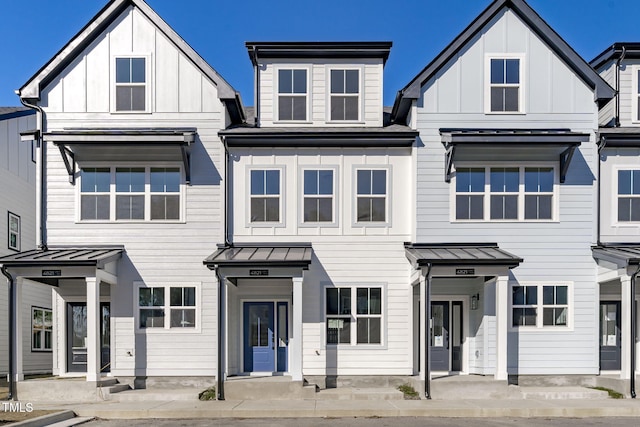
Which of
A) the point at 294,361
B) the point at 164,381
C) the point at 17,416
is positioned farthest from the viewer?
the point at 164,381

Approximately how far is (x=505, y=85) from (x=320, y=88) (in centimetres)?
530

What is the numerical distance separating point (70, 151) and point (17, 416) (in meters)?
7.42

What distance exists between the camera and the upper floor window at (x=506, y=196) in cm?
1648

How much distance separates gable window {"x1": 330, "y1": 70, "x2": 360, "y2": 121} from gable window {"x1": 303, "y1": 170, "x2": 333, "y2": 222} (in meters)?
1.82

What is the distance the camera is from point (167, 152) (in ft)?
54.3

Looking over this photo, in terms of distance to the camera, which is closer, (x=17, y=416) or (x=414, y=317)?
(x=17, y=416)

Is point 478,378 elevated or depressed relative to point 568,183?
depressed

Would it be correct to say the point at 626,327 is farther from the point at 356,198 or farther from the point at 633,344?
the point at 356,198

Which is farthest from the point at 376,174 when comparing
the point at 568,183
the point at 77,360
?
the point at 77,360

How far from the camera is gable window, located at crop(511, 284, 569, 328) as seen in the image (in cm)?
1619

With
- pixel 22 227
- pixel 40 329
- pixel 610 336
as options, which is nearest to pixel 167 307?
pixel 40 329

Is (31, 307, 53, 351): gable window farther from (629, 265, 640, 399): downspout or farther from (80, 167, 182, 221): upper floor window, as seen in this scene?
(629, 265, 640, 399): downspout

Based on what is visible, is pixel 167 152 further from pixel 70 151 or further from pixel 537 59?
pixel 537 59

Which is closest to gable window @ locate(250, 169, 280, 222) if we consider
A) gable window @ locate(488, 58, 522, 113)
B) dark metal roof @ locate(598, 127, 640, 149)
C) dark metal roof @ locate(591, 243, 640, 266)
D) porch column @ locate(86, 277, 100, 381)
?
porch column @ locate(86, 277, 100, 381)
